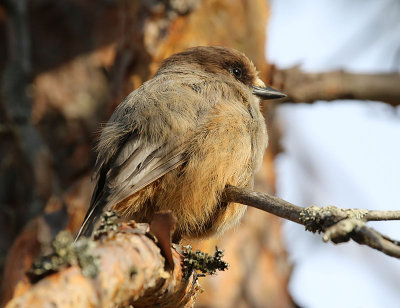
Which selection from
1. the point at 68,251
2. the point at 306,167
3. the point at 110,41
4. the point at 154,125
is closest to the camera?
the point at 68,251

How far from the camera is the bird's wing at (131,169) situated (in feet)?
10.5

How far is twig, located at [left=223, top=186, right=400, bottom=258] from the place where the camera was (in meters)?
2.24

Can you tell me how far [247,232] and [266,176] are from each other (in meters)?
0.61

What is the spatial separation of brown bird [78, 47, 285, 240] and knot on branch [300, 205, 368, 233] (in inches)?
36.5

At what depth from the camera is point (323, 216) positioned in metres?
2.54

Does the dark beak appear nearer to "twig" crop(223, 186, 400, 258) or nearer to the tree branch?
the tree branch

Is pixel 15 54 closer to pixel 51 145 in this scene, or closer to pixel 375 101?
pixel 51 145

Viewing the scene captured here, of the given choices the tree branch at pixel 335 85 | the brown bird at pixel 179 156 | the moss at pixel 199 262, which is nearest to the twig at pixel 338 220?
the moss at pixel 199 262

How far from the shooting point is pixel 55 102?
20.2 feet

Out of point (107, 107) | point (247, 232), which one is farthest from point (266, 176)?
point (107, 107)

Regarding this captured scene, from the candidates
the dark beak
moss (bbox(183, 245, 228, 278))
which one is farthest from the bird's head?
moss (bbox(183, 245, 228, 278))

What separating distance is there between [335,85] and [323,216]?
3230 millimetres

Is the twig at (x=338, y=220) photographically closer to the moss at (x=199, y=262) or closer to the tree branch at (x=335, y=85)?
the moss at (x=199, y=262)

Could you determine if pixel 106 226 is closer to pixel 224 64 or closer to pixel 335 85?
pixel 224 64
